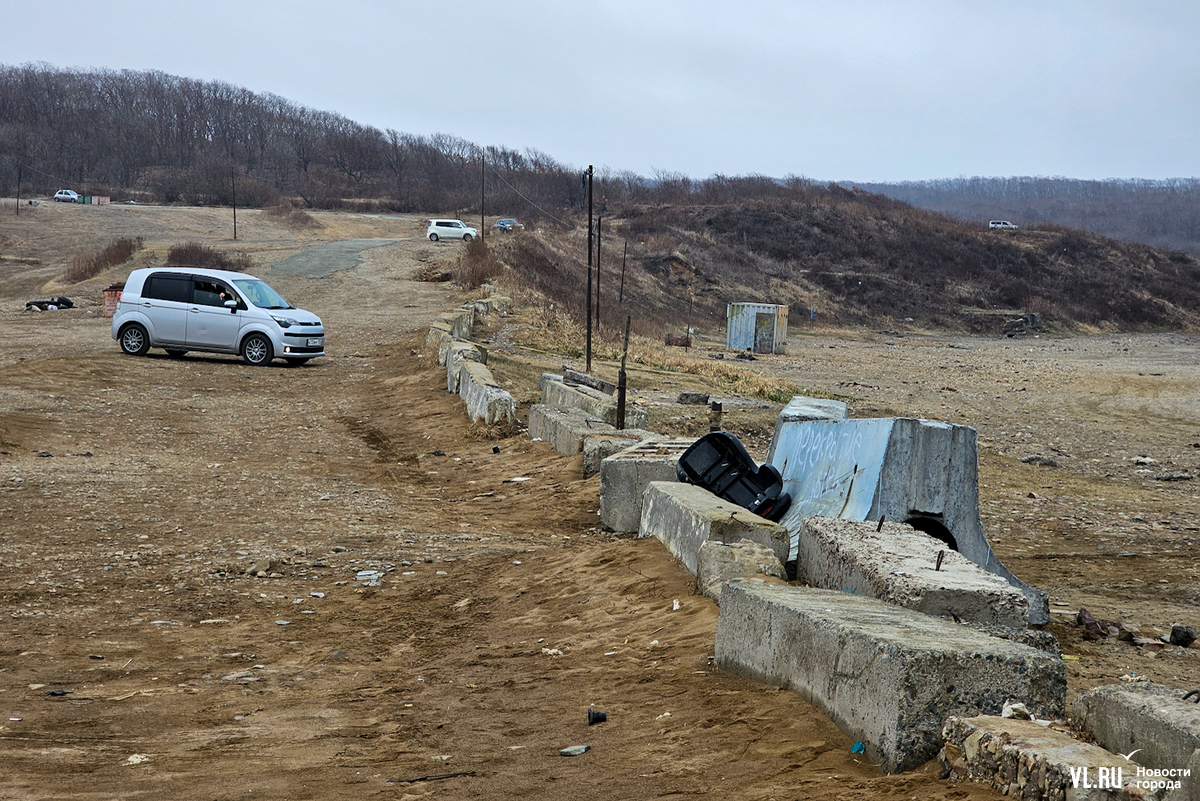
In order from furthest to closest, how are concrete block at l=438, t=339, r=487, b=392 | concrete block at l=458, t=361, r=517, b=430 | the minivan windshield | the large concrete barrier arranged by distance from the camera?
the minivan windshield → concrete block at l=438, t=339, r=487, b=392 → concrete block at l=458, t=361, r=517, b=430 → the large concrete barrier

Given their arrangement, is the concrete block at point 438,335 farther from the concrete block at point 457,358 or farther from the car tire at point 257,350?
the car tire at point 257,350

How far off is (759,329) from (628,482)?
31773mm

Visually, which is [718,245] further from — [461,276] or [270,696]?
[270,696]

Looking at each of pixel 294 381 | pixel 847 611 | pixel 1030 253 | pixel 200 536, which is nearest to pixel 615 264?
pixel 1030 253

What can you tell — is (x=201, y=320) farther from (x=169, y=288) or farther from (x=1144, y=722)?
(x=1144, y=722)

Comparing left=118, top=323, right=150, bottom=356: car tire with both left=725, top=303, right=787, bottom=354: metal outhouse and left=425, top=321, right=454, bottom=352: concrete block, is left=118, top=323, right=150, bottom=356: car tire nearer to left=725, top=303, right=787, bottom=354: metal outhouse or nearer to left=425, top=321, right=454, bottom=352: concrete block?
left=425, top=321, right=454, bottom=352: concrete block

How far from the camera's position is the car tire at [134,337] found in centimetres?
1944

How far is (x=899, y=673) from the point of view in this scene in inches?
134

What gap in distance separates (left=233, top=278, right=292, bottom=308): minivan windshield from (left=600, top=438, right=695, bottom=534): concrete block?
13.4 meters

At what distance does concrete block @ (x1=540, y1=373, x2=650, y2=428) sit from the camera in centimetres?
1282

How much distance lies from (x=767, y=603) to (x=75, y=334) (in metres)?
23.5

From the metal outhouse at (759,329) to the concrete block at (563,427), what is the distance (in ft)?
90.2

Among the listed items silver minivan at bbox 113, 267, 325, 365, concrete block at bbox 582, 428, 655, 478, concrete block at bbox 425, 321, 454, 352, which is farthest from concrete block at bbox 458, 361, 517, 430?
silver minivan at bbox 113, 267, 325, 365

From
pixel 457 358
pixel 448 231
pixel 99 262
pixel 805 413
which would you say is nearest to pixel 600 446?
pixel 805 413
